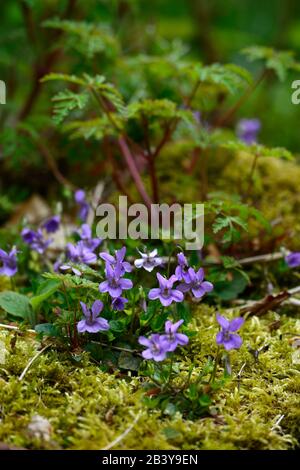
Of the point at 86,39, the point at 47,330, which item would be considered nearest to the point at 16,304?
the point at 47,330

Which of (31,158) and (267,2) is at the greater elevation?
(267,2)

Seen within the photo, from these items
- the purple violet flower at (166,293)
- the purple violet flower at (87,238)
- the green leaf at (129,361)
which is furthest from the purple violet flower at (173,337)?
the purple violet flower at (87,238)

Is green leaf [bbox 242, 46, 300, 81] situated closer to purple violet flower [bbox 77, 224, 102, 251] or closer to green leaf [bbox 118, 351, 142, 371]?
purple violet flower [bbox 77, 224, 102, 251]

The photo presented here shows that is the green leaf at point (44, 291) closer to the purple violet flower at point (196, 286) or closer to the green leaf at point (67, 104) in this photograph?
the purple violet flower at point (196, 286)

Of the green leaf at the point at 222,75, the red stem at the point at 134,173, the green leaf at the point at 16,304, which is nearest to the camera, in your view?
the green leaf at the point at 16,304

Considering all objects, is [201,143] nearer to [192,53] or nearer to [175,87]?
[175,87]

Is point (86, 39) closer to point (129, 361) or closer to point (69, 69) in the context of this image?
point (69, 69)
